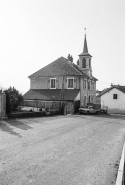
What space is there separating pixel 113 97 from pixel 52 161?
122 feet

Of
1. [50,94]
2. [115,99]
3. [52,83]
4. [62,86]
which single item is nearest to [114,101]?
[115,99]

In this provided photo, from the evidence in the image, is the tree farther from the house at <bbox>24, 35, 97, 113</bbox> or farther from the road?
the road

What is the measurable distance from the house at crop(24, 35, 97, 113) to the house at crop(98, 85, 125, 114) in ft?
16.3

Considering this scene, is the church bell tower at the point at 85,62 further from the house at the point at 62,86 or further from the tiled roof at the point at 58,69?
the tiled roof at the point at 58,69

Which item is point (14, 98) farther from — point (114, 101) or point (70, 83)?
point (114, 101)

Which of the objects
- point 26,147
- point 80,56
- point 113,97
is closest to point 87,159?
point 26,147

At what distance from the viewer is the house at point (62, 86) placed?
31219 millimetres

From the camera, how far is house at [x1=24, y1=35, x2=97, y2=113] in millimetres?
31219

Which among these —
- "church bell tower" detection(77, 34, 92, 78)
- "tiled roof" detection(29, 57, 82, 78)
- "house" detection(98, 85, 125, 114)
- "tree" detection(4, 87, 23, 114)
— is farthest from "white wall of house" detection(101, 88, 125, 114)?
"tree" detection(4, 87, 23, 114)

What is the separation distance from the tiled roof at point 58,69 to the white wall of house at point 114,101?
496 inches

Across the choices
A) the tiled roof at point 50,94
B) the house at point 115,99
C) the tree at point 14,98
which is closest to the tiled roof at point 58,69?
the tiled roof at point 50,94

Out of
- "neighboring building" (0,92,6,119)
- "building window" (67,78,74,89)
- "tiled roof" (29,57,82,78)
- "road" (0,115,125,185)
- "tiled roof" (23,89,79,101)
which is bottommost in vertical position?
"road" (0,115,125,185)

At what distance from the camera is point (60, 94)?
108 ft

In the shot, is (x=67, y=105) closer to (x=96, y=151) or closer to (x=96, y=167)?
(x=96, y=151)
